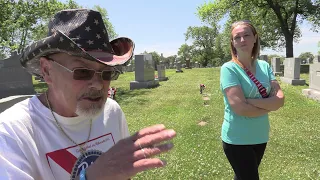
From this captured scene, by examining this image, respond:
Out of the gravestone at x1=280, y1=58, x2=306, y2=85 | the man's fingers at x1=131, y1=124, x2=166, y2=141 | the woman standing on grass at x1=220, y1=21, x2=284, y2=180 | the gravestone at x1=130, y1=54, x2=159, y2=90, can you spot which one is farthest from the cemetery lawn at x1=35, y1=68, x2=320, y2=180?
the gravestone at x1=130, y1=54, x2=159, y2=90

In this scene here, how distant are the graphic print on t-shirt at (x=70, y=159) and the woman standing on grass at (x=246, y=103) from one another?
1.48 meters

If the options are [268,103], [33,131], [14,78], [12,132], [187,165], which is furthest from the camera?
[14,78]

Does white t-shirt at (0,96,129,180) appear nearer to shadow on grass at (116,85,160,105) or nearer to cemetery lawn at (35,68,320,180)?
cemetery lawn at (35,68,320,180)

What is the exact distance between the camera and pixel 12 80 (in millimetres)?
9039

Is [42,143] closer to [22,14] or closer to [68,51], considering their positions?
[68,51]

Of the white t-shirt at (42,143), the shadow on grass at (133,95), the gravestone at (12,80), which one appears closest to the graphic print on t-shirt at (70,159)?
the white t-shirt at (42,143)

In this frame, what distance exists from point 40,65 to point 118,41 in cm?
47

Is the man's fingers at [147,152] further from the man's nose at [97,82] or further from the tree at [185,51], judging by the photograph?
the tree at [185,51]

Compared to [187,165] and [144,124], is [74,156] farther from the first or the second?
[144,124]

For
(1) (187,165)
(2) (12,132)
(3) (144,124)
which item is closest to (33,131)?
(2) (12,132)

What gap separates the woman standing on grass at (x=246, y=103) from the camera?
2.64 meters

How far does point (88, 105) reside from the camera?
1.48 meters

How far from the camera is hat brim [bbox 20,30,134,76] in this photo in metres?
1.38

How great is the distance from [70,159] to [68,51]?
0.54m
